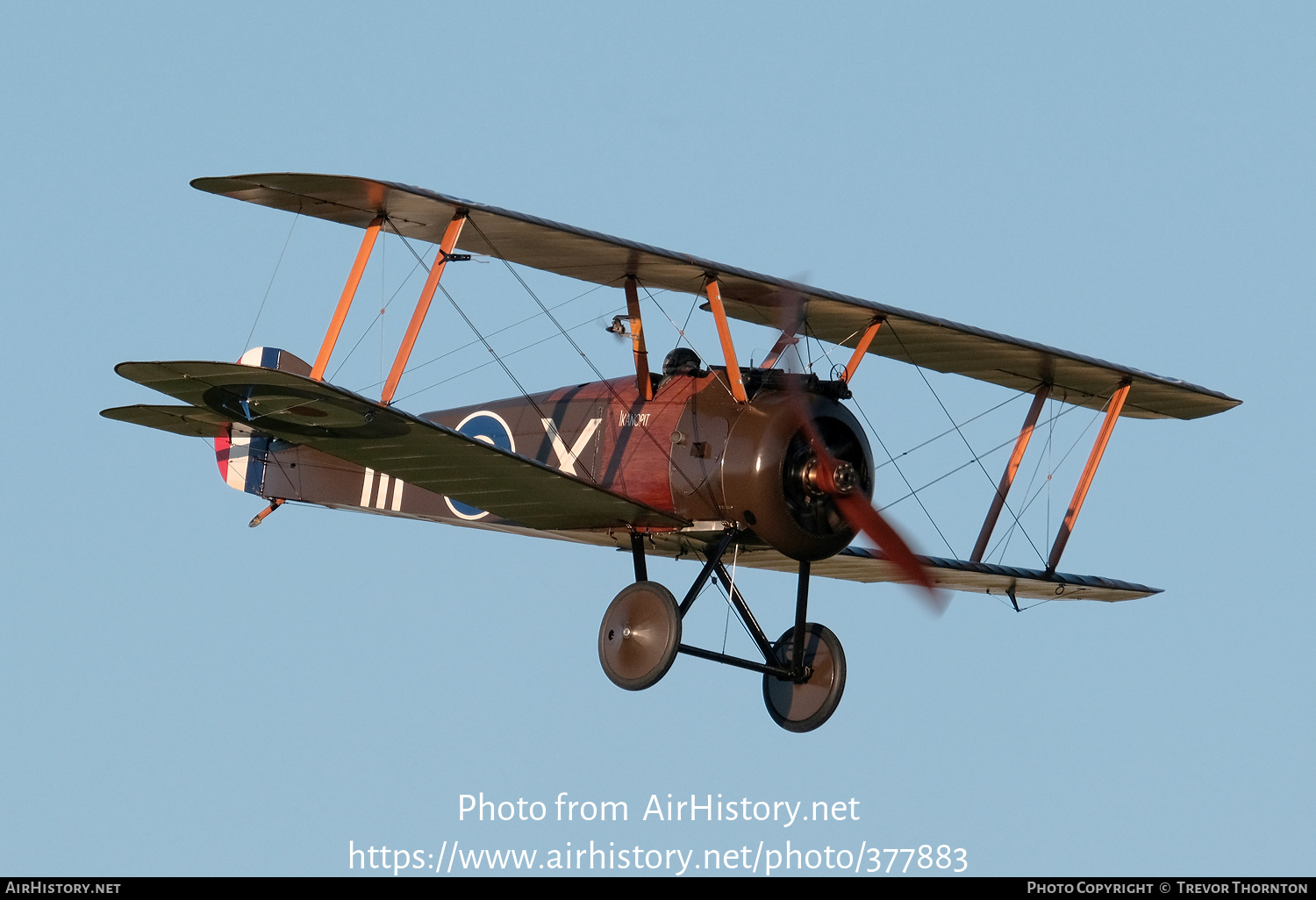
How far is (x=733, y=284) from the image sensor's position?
1493 centimetres

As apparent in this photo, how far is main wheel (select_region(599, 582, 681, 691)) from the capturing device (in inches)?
543

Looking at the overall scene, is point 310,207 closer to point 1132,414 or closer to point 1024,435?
point 1024,435

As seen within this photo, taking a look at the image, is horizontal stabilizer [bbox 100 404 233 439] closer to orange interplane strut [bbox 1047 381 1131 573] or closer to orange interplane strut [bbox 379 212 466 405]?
orange interplane strut [bbox 379 212 466 405]

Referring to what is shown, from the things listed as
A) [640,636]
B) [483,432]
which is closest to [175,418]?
[483,432]

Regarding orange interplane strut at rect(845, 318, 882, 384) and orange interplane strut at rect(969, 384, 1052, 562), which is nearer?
orange interplane strut at rect(845, 318, 882, 384)

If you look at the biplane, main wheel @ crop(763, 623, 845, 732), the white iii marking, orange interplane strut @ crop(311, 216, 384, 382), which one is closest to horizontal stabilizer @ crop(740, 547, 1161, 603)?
the biplane

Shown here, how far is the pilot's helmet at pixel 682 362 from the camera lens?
14.7m

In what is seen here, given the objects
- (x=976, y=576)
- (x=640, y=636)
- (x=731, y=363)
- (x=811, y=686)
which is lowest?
(x=811, y=686)

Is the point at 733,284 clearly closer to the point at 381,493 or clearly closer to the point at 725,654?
the point at 725,654

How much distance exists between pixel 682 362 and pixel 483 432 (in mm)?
2279

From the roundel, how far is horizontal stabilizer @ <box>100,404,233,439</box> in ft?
6.13

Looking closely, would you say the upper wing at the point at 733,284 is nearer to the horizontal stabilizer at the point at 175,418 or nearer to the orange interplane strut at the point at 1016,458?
the orange interplane strut at the point at 1016,458

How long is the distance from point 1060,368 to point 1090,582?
191 centimetres
